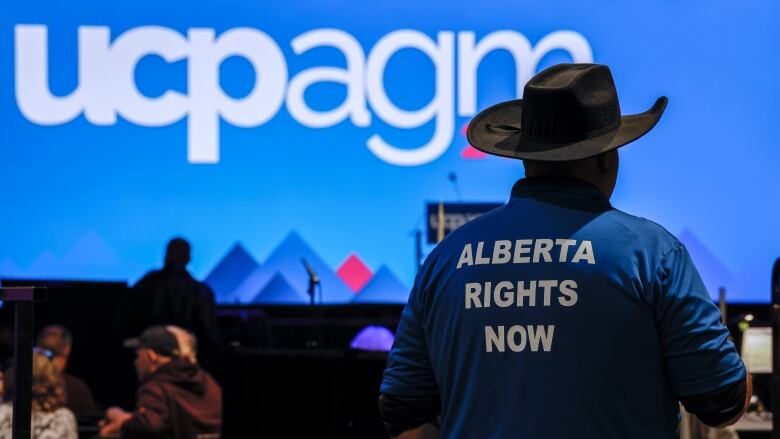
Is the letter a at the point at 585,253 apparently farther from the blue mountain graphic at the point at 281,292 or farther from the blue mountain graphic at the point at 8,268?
the blue mountain graphic at the point at 8,268

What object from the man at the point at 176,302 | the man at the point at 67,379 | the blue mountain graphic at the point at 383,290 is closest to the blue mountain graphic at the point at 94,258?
the man at the point at 176,302

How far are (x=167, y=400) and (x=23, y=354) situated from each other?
3117 mm

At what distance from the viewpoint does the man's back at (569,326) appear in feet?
6.06

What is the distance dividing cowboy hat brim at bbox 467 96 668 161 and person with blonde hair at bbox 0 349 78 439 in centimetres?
339

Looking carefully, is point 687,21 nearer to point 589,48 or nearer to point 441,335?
point 589,48

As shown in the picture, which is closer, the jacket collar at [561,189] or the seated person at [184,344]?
the jacket collar at [561,189]

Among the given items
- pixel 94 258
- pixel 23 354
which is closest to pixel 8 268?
pixel 94 258

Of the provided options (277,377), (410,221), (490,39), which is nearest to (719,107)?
(490,39)

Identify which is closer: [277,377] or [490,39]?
[277,377]

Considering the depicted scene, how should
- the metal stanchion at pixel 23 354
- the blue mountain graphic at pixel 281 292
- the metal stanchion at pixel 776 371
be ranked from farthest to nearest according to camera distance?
the blue mountain graphic at pixel 281 292 → the metal stanchion at pixel 776 371 → the metal stanchion at pixel 23 354

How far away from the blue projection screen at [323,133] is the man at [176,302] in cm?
81

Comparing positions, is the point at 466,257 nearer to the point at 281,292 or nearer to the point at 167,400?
the point at 167,400

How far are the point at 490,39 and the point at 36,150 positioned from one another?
324cm

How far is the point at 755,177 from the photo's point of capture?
8.13 metres
